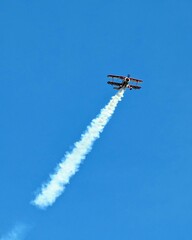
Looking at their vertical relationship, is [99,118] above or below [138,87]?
below

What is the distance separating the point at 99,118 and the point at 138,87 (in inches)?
520

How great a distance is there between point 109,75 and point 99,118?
35.9 ft

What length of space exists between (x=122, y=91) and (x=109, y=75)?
5.32m

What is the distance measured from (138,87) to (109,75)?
7976 millimetres

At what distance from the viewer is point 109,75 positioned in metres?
194

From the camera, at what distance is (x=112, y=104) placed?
192 metres

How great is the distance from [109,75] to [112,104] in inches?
285

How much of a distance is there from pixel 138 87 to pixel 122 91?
20.1 ft

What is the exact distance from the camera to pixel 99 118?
19100 centimetres

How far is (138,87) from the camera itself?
19638 centimetres
